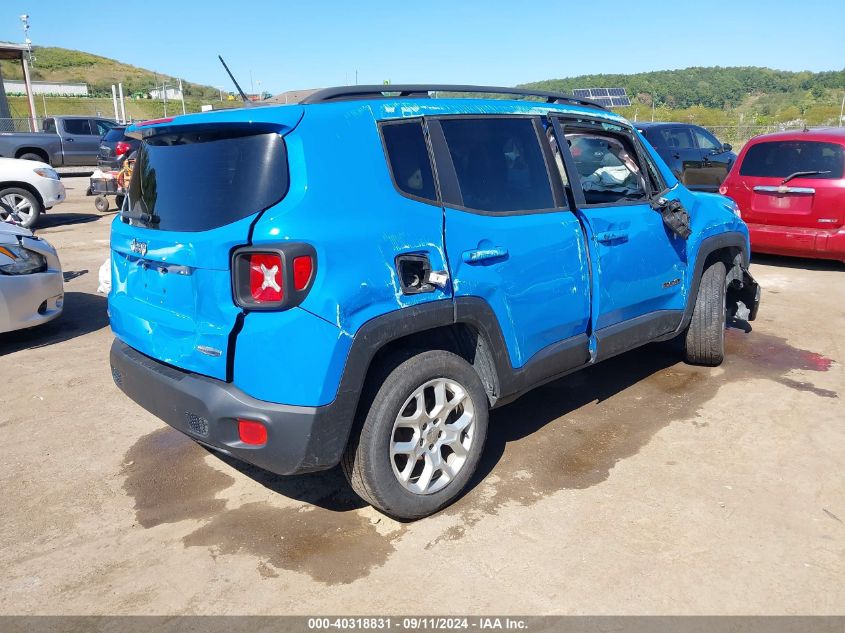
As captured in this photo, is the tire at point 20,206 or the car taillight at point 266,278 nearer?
the car taillight at point 266,278

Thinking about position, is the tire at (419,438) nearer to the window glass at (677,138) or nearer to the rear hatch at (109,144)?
the window glass at (677,138)

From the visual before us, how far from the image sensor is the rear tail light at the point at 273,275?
2537 mm

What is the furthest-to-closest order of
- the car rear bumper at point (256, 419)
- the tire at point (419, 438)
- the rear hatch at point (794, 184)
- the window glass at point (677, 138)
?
the window glass at point (677, 138) < the rear hatch at point (794, 184) < the tire at point (419, 438) < the car rear bumper at point (256, 419)

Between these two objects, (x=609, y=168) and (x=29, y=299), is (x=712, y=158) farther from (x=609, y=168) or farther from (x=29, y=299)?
(x=29, y=299)

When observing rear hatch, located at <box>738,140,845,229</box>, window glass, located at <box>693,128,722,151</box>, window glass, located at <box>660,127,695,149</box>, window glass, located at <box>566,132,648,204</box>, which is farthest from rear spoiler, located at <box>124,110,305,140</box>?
window glass, located at <box>693,128,722,151</box>

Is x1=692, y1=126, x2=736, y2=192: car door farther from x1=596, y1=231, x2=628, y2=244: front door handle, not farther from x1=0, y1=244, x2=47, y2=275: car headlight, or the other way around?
x1=0, y1=244, x2=47, y2=275: car headlight

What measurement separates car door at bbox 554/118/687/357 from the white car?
10481mm

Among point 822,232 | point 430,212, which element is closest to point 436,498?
point 430,212

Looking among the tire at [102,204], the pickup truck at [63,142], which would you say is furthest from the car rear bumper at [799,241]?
the pickup truck at [63,142]

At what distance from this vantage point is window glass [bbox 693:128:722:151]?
44.0ft

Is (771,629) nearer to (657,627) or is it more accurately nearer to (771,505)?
(657,627)

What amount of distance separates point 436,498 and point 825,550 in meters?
1.70

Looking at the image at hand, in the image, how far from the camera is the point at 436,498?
3.18 meters

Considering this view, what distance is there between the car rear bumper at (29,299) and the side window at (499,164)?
13.7ft
